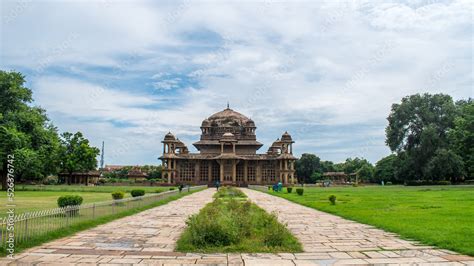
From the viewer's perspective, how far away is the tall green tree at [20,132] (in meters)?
29.9

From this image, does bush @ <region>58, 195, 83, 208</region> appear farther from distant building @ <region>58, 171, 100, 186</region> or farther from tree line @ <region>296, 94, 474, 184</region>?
distant building @ <region>58, 171, 100, 186</region>

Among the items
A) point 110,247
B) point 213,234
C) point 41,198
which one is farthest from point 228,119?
point 110,247

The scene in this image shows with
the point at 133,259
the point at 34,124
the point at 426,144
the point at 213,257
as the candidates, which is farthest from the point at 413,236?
the point at 426,144

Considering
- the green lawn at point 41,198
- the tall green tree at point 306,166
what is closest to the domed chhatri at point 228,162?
the tall green tree at point 306,166

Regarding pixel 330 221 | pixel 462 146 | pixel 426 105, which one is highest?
pixel 426 105

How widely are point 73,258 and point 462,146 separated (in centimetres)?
4174

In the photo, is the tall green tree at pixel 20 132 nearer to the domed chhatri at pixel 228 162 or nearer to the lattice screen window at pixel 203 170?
the domed chhatri at pixel 228 162

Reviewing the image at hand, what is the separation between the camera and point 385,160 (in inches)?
2768

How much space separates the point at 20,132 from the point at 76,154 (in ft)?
62.4

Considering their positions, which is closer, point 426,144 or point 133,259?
point 133,259

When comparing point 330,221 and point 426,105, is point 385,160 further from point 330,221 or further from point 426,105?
point 330,221

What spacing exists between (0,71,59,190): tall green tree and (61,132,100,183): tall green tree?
41.7 feet

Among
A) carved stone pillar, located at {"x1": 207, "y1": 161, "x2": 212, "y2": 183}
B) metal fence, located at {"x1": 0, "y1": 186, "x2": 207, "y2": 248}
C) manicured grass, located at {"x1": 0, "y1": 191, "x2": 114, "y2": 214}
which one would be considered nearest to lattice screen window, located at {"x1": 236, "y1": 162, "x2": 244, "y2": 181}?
carved stone pillar, located at {"x1": 207, "y1": 161, "x2": 212, "y2": 183}

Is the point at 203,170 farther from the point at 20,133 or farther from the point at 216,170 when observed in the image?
the point at 20,133
